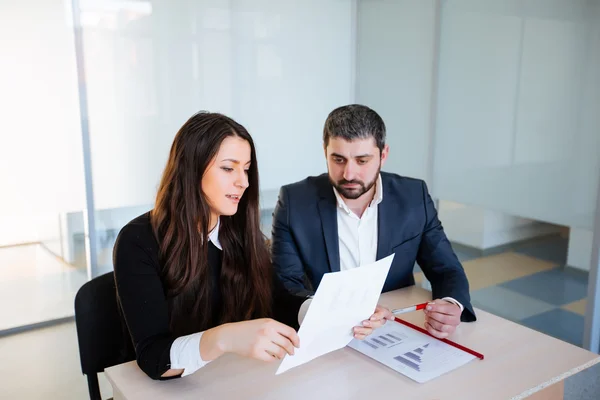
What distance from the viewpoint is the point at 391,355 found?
1.49 m

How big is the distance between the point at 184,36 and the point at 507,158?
227 cm

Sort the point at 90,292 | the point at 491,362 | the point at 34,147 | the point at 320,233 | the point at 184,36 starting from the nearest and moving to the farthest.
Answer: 1. the point at 491,362
2. the point at 90,292
3. the point at 320,233
4. the point at 34,147
5. the point at 184,36

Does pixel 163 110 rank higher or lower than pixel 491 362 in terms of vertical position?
higher

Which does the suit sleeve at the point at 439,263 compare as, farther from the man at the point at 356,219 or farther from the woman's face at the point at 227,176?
the woman's face at the point at 227,176

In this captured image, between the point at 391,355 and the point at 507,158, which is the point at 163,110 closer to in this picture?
the point at 507,158

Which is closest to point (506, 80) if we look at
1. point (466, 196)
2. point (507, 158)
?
point (507, 158)

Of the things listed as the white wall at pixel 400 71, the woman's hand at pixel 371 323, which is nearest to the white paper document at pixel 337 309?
the woman's hand at pixel 371 323

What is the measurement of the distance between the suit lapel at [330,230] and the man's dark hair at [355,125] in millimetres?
276

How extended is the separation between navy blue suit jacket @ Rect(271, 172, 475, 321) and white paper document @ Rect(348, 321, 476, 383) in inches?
17.9

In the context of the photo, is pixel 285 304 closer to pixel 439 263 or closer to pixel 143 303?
pixel 143 303

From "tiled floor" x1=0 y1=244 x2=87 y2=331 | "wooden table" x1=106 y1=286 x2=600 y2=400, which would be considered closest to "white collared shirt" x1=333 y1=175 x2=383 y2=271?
"wooden table" x1=106 y1=286 x2=600 y2=400

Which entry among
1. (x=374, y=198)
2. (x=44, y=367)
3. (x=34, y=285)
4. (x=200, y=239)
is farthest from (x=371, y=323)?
(x=34, y=285)

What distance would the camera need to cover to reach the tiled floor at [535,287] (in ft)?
10.8

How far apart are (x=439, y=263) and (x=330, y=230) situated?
0.44m
